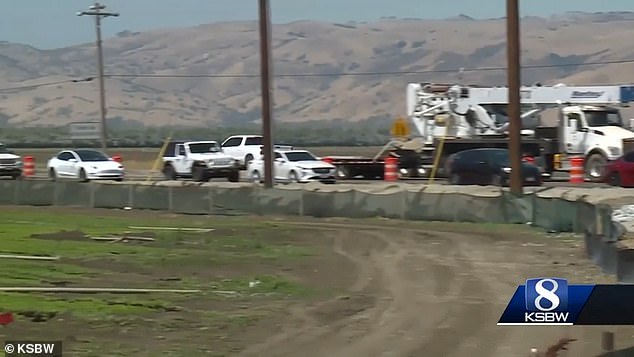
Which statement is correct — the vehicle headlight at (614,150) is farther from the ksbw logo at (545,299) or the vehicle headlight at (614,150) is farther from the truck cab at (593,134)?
the ksbw logo at (545,299)

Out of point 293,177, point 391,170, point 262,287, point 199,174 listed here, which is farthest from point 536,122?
point 262,287

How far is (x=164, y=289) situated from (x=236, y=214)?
1565 centimetres

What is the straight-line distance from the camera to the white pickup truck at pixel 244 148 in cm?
4983

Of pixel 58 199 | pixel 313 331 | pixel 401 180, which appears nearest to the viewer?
pixel 313 331

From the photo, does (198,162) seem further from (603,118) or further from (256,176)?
(603,118)

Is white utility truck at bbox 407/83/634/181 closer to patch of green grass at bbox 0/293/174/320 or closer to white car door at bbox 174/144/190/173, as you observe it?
white car door at bbox 174/144/190/173

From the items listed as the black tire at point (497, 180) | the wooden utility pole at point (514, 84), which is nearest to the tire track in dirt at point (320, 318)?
the wooden utility pole at point (514, 84)

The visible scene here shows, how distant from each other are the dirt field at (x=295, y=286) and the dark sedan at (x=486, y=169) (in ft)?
39.7

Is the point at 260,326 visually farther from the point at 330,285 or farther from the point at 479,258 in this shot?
the point at 479,258

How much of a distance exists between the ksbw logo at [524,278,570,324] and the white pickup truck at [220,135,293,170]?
41.3 metres

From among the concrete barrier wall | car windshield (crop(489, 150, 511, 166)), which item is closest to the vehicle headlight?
car windshield (crop(489, 150, 511, 166))

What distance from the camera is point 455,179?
41.8 meters

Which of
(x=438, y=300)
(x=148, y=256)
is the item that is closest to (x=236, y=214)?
(x=148, y=256)

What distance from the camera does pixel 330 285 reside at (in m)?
17.1
